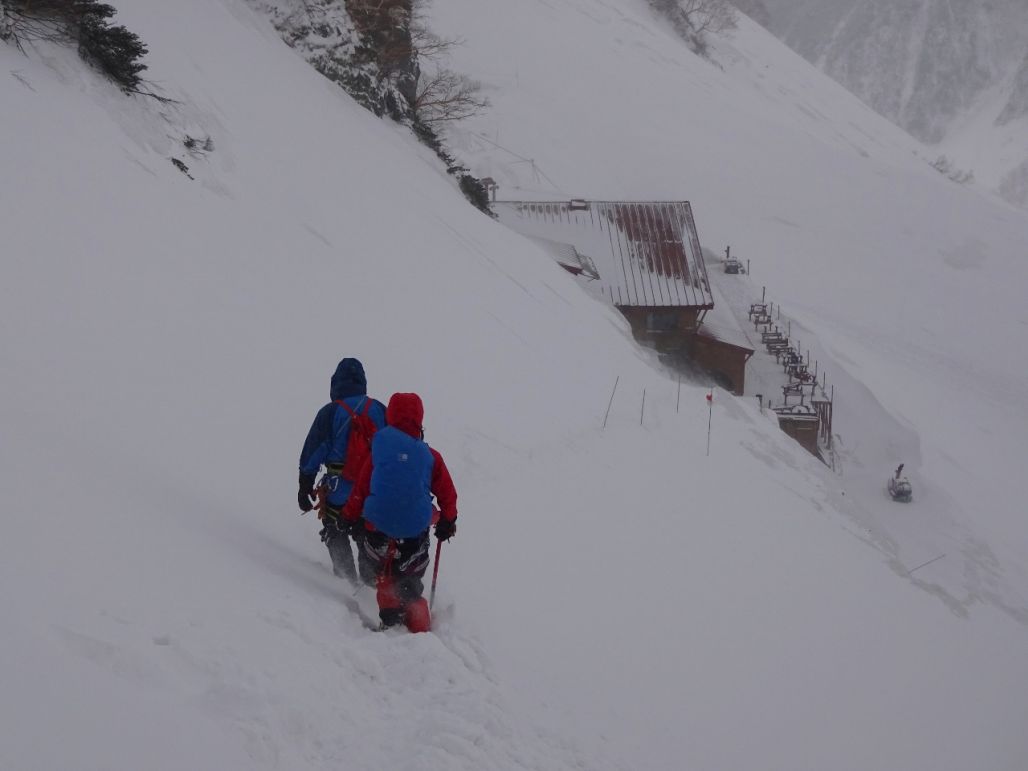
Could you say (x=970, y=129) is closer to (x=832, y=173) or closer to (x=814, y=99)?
(x=814, y=99)

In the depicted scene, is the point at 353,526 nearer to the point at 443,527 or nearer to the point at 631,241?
the point at 443,527

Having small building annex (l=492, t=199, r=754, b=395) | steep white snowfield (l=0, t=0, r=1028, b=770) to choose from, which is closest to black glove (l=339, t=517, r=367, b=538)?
steep white snowfield (l=0, t=0, r=1028, b=770)

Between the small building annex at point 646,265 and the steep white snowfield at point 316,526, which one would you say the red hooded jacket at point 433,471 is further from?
the small building annex at point 646,265

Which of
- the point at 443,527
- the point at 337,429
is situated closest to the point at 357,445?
the point at 337,429

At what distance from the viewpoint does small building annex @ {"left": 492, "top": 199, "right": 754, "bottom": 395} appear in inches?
1005

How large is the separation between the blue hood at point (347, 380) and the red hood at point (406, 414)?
485mm

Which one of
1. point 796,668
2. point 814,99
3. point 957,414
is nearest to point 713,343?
point 957,414

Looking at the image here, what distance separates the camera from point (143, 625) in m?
3.47

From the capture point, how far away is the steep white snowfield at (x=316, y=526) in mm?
3598


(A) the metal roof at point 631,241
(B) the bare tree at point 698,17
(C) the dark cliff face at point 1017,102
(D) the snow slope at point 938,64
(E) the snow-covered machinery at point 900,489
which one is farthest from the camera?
(D) the snow slope at point 938,64

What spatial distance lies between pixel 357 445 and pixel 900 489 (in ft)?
63.2

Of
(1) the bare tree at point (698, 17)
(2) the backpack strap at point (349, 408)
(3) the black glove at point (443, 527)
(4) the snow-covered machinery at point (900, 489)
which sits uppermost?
(1) the bare tree at point (698, 17)

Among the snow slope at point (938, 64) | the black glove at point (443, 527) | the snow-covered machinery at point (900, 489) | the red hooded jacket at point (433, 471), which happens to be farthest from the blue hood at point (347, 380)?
the snow slope at point (938, 64)

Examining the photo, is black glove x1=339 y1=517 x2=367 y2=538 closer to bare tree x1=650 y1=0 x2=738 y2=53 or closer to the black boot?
the black boot
